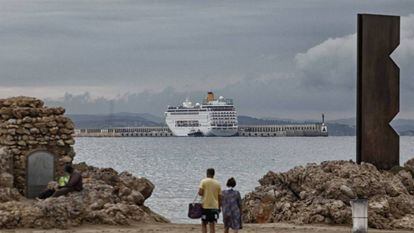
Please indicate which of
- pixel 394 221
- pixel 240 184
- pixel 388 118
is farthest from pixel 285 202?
pixel 240 184

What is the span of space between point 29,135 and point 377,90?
8.98 metres

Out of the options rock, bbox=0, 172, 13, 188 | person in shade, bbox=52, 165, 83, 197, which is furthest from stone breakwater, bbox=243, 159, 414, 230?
rock, bbox=0, 172, 13, 188

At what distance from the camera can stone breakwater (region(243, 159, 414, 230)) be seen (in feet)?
76.4

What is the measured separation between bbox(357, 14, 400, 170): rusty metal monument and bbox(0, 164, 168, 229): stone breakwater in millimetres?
5809

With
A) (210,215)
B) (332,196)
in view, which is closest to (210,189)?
(210,215)

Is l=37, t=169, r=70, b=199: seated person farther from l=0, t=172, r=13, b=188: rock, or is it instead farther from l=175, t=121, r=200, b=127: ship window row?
l=175, t=121, r=200, b=127: ship window row

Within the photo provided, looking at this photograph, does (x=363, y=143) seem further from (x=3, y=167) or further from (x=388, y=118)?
(x=3, y=167)

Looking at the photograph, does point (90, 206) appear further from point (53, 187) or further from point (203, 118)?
point (203, 118)

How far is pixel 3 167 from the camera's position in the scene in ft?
77.2

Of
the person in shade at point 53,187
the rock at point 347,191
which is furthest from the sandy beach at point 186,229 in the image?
the person in shade at point 53,187

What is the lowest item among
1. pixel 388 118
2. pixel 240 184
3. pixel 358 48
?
pixel 240 184

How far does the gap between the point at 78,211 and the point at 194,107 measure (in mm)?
154963

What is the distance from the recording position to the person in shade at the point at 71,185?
74.2 feet

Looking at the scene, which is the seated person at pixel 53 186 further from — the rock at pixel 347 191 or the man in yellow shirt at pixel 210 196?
the rock at pixel 347 191
